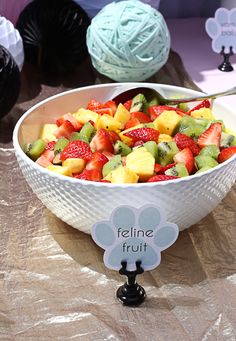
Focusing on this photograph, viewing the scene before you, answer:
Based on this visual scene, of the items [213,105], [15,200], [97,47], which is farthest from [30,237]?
[97,47]

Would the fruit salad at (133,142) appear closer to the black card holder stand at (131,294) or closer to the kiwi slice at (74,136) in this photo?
the kiwi slice at (74,136)

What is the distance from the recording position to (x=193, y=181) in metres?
0.64

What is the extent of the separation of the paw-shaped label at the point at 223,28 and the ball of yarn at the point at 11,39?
396 millimetres

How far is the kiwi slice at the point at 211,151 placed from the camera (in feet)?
2.39

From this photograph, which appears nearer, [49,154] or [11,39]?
[49,154]

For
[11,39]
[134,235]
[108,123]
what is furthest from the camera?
[11,39]

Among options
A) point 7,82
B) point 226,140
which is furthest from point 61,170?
point 7,82

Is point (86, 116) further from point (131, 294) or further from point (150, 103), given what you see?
point (131, 294)

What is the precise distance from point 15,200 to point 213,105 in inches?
12.9

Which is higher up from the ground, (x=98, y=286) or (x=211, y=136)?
(x=211, y=136)

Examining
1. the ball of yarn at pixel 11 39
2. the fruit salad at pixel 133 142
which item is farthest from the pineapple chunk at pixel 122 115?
the ball of yarn at pixel 11 39

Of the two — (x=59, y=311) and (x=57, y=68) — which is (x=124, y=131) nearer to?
(x=59, y=311)

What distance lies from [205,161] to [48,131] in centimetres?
25

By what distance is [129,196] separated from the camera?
63cm
